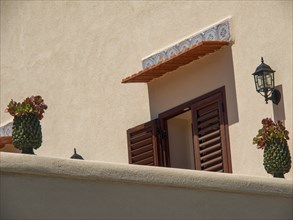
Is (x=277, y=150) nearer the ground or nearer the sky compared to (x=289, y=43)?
nearer the ground

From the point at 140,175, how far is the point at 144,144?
14.7ft

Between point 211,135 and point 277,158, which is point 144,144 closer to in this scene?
point 211,135

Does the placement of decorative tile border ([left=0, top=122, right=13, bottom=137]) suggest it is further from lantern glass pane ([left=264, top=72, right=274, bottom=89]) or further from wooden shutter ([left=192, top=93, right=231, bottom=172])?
lantern glass pane ([left=264, top=72, right=274, bottom=89])

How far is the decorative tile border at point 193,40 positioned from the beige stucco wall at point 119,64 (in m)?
0.12

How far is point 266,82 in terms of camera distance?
46.6 ft

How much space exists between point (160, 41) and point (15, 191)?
5.41m

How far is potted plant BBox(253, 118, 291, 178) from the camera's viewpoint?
13039 mm

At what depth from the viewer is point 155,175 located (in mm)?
11781

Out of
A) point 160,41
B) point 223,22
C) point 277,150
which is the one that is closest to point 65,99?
point 160,41

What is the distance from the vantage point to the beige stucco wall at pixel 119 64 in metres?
14.6

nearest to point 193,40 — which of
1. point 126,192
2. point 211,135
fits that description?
point 211,135

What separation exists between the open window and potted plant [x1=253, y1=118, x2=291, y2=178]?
1558mm

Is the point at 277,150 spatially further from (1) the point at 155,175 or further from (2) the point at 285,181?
(1) the point at 155,175

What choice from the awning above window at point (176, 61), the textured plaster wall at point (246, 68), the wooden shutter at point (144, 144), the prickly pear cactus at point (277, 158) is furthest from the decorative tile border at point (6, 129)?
the prickly pear cactus at point (277, 158)
